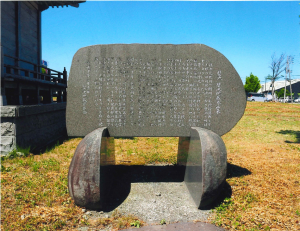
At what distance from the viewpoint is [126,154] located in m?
7.59

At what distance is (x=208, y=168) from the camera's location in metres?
3.97

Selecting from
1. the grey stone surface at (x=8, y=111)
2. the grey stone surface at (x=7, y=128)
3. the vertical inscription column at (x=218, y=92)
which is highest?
the vertical inscription column at (x=218, y=92)

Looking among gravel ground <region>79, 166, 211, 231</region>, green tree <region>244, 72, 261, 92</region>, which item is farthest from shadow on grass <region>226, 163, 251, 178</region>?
green tree <region>244, 72, 261, 92</region>

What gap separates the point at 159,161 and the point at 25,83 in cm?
527

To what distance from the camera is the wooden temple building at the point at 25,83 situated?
20.8 feet

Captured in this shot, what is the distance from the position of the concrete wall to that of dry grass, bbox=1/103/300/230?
59 centimetres

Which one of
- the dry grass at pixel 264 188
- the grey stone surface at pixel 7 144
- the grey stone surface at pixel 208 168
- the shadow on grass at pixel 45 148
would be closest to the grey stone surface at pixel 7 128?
the grey stone surface at pixel 7 144

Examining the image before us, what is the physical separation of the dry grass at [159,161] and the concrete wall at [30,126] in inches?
23.2

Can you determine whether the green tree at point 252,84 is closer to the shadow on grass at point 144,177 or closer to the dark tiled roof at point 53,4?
the dark tiled roof at point 53,4

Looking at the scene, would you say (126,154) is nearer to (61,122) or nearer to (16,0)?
(61,122)

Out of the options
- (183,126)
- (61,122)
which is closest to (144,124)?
(183,126)

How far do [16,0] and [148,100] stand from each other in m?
7.89

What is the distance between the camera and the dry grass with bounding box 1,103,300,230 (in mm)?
3566

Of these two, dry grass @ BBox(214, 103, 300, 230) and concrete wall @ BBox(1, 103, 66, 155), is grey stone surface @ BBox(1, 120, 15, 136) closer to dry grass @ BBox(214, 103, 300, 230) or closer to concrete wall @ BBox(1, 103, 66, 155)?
concrete wall @ BBox(1, 103, 66, 155)
